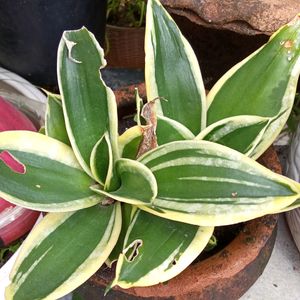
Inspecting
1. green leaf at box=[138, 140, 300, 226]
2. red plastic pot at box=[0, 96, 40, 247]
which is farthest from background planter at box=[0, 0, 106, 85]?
green leaf at box=[138, 140, 300, 226]

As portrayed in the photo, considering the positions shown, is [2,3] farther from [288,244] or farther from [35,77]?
[288,244]

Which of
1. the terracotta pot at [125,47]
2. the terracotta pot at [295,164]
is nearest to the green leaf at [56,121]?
the terracotta pot at [295,164]

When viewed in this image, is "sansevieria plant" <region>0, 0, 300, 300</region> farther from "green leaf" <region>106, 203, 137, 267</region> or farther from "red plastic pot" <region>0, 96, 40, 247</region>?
"red plastic pot" <region>0, 96, 40, 247</region>

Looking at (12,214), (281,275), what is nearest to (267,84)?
(12,214)

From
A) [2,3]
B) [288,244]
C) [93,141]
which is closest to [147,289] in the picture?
[93,141]

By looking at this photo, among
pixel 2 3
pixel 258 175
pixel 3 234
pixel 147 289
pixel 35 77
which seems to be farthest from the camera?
pixel 35 77

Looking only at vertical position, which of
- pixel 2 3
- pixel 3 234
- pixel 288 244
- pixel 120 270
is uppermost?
pixel 2 3
